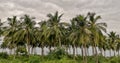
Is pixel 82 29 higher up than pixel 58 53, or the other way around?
pixel 82 29

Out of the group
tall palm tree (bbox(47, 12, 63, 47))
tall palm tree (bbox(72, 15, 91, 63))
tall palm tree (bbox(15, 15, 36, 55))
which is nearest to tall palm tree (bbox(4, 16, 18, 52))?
tall palm tree (bbox(15, 15, 36, 55))

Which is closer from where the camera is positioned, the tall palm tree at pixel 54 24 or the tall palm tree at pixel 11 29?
the tall palm tree at pixel 54 24

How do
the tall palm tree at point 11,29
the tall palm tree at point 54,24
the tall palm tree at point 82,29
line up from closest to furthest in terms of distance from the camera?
the tall palm tree at point 82,29 < the tall palm tree at point 54,24 < the tall palm tree at point 11,29

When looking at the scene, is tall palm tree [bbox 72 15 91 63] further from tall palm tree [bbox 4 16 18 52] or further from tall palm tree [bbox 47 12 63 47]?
tall palm tree [bbox 4 16 18 52]

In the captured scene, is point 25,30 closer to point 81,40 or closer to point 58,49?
point 58,49

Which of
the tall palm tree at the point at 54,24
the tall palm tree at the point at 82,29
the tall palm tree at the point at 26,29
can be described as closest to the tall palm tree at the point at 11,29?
the tall palm tree at the point at 26,29

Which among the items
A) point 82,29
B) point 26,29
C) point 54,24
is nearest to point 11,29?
point 26,29

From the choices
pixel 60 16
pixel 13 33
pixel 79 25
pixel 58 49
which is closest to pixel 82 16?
pixel 79 25

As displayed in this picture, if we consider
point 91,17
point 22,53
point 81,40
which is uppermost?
point 91,17

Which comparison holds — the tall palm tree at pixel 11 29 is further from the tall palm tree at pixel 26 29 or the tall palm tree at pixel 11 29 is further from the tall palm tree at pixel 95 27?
the tall palm tree at pixel 95 27

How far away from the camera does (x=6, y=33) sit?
67.1 metres

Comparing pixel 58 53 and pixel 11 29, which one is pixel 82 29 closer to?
pixel 58 53

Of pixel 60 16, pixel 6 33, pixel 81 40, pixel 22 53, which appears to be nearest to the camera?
pixel 81 40

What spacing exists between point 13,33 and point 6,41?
4566 mm
